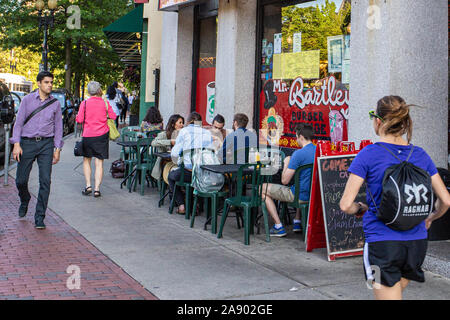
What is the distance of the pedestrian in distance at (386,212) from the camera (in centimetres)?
308

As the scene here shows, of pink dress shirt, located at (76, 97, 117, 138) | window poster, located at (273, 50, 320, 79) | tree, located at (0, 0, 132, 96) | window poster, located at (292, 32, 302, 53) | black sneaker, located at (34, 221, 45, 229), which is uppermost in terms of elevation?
tree, located at (0, 0, 132, 96)

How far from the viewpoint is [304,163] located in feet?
21.2

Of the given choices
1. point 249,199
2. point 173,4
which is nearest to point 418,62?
point 249,199

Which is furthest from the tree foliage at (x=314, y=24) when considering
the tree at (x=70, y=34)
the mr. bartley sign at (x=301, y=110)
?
the tree at (x=70, y=34)

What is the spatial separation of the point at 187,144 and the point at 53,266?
9.31ft

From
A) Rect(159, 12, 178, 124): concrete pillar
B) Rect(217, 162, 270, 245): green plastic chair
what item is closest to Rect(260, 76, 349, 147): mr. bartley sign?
Rect(217, 162, 270, 245): green plastic chair

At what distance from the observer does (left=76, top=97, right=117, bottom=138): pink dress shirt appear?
9078 millimetres

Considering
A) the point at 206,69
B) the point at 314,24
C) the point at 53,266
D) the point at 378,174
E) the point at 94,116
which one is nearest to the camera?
the point at 378,174

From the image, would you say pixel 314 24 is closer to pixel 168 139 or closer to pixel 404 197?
pixel 168 139

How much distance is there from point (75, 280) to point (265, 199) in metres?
2.58

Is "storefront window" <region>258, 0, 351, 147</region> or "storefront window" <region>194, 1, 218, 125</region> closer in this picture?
"storefront window" <region>258, 0, 351, 147</region>

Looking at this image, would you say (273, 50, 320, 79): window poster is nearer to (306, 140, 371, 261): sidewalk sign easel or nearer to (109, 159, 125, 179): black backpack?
(306, 140, 371, 261): sidewalk sign easel

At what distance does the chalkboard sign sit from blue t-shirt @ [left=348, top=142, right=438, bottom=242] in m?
2.55

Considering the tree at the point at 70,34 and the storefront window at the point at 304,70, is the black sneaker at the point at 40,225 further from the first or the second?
the tree at the point at 70,34
